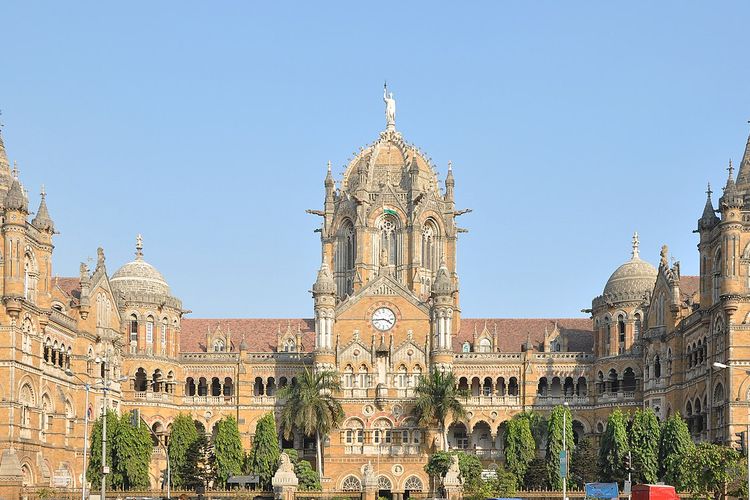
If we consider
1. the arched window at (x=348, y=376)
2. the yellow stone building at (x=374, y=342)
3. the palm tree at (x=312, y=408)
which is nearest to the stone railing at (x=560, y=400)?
the yellow stone building at (x=374, y=342)

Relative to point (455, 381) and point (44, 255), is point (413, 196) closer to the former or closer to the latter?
point (455, 381)

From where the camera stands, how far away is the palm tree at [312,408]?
418 ft

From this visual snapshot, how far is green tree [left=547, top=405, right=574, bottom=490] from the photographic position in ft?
388

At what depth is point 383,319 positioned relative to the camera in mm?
138625

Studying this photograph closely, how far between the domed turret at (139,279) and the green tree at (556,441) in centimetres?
3930

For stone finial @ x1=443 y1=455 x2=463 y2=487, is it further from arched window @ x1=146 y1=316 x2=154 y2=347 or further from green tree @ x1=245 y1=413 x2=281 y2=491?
arched window @ x1=146 y1=316 x2=154 y2=347

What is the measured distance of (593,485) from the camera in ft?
335

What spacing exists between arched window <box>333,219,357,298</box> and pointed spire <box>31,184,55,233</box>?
40.8 m

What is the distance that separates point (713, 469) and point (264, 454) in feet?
146

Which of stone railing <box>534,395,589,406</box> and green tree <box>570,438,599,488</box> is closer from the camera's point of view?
green tree <box>570,438,599,488</box>

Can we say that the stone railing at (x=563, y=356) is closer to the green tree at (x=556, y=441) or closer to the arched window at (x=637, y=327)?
the arched window at (x=637, y=327)

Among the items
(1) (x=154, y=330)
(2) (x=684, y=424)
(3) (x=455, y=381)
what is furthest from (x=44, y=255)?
(2) (x=684, y=424)

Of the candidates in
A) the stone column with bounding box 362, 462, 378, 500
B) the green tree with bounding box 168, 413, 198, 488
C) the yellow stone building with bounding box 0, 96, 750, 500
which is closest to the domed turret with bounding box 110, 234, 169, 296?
the yellow stone building with bounding box 0, 96, 750, 500

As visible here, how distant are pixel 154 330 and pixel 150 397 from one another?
6280 millimetres
